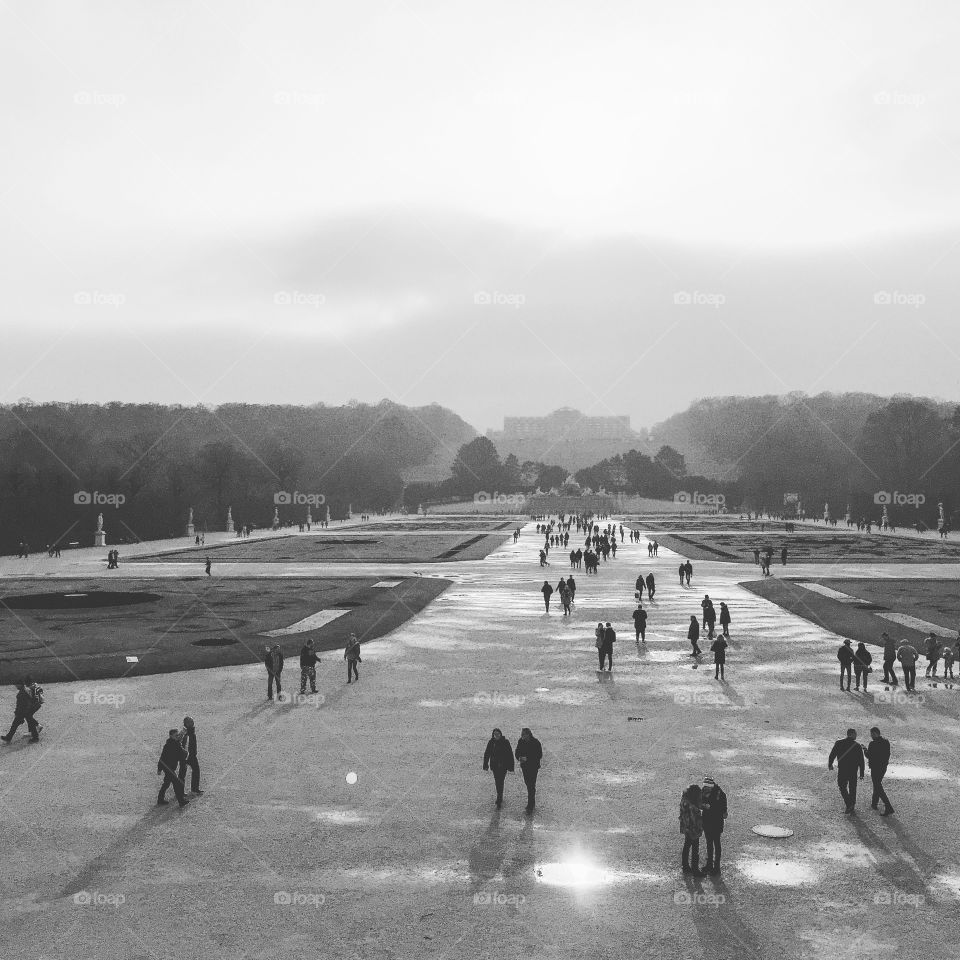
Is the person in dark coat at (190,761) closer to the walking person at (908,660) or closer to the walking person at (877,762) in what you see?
the walking person at (877,762)

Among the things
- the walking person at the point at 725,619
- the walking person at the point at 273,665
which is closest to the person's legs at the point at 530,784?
the walking person at the point at 273,665

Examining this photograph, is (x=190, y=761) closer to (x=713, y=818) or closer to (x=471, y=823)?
(x=471, y=823)

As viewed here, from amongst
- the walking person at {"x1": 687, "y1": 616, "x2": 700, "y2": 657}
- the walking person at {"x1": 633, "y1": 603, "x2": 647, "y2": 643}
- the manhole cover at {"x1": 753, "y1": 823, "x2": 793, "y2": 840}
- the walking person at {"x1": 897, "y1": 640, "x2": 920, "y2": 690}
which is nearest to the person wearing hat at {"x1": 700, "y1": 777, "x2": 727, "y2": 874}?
the manhole cover at {"x1": 753, "y1": 823, "x2": 793, "y2": 840}

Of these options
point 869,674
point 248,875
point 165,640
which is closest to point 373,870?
point 248,875

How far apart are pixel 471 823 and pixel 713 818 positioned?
3.27 metres

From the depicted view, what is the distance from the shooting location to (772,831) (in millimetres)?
11414

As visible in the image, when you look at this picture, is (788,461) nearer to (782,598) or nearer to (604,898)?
(782,598)

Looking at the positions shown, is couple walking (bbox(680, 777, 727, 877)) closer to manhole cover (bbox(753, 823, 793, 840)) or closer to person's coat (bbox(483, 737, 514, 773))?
manhole cover (bbox(753, 823, 793, 840))

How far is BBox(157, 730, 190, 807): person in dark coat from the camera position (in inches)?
488

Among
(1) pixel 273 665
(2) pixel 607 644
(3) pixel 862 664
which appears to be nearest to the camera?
(1) pixel 273 665

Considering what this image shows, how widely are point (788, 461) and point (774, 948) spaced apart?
503ft

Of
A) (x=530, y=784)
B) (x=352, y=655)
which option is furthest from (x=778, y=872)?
(x=352, y=655)

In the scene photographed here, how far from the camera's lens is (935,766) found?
547 inches

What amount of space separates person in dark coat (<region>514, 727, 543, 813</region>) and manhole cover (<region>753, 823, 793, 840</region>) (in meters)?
2.95
